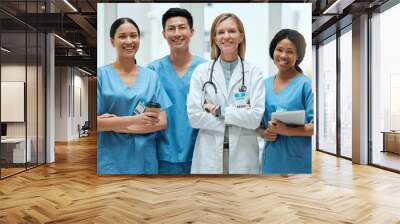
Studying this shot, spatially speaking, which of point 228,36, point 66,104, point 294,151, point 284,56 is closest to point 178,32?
point 228,36

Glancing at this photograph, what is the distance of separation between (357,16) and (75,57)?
8.98 metres

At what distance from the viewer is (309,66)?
20.1ft

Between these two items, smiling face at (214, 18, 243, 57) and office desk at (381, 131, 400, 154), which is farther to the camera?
office desk at (381, 131, 400, 154)

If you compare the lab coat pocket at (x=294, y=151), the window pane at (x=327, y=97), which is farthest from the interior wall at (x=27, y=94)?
the window pane at (x=327, y=97)

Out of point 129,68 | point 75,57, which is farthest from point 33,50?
point 75,57

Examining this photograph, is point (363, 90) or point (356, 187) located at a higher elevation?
point (363, 90)

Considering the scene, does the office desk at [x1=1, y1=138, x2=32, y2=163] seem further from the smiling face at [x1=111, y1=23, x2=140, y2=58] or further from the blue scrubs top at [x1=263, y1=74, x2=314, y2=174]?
the blue scrubs top at [x1=263, y1=74, x2=314, y2=174]

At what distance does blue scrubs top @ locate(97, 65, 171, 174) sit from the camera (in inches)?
234

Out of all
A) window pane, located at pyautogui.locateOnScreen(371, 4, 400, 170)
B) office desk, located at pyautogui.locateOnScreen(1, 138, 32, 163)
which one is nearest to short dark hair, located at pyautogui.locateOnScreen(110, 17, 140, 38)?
office desk, located at pyautogui.locateOnScreen(1, 138, 32, 163)

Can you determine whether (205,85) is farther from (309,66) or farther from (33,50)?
(33,50)

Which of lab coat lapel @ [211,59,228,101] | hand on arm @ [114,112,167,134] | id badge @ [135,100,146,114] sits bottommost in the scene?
hand on arm @ [114,112,167,134]

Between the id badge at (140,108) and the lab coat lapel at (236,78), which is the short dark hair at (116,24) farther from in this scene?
the lab coat lapel at (236,78)

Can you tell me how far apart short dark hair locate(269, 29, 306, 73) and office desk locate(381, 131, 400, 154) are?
101 inches

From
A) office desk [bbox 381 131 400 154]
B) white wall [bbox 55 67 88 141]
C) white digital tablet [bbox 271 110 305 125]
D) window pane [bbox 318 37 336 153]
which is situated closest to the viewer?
white digital tablet [bbox 271 110 305 125]
